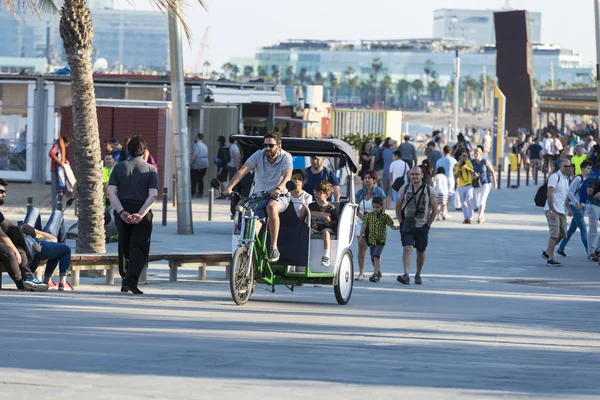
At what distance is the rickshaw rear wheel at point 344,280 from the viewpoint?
13.5 metres

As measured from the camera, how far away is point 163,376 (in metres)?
8.32

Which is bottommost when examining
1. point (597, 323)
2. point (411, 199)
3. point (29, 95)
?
point (597, 323)

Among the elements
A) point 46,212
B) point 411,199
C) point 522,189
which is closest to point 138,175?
point 411,199

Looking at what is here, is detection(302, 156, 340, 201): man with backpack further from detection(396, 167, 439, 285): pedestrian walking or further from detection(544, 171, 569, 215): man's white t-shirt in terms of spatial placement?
detection(544, 171, 569, 215): man's white t-shirt

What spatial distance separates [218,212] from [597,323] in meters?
16.5

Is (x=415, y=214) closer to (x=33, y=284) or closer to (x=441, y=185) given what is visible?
(x=33, y=284)

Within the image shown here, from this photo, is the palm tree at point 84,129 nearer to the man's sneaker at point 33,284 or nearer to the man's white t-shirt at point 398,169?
the man's sneaker at point 33,284

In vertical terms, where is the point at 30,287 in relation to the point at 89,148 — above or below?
below

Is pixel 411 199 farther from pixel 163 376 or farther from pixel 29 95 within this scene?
pixel 29 95

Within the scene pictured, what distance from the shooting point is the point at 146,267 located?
1485 centimetres

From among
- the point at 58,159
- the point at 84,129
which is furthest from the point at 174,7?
Answer: the point at 58,159

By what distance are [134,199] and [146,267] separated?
1750 millimetres

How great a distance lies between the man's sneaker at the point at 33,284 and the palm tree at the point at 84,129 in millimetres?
3277

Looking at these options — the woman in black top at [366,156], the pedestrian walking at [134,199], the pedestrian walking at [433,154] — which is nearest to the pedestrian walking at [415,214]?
the pedestrian walking at [134,199]
